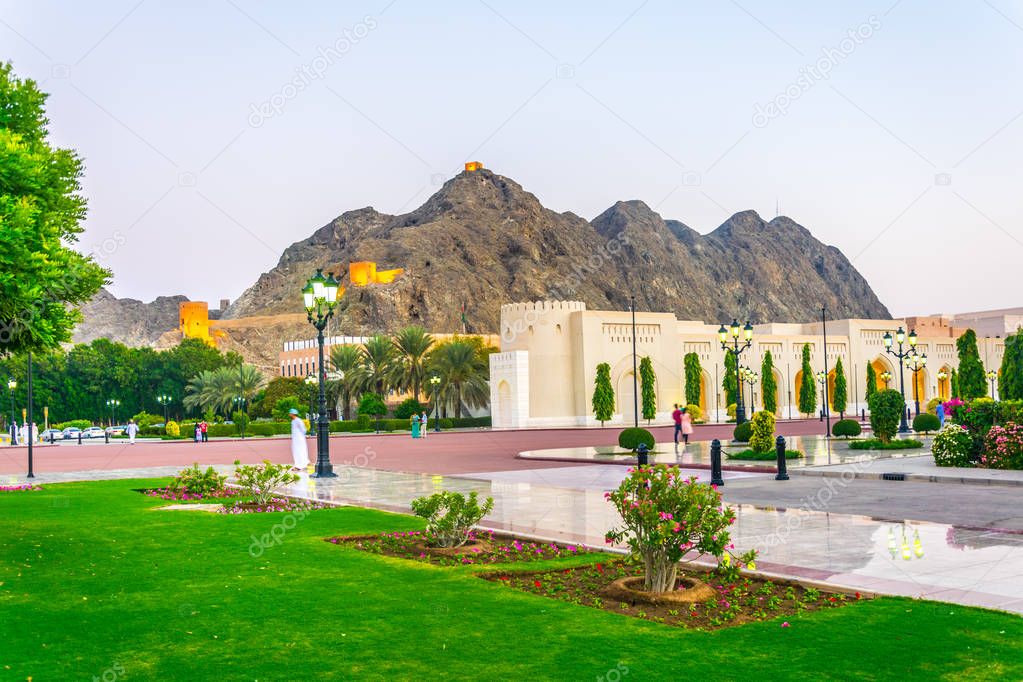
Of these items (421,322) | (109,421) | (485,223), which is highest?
(485,223)

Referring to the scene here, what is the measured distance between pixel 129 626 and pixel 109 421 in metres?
88.9

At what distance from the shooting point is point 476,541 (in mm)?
10055

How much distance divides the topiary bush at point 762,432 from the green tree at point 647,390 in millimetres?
37036

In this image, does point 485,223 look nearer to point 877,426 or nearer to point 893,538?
point 877,426

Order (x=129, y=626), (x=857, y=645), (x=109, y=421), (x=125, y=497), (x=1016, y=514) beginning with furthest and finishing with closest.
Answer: (x=109, y=421), (x=125, y=497), (x=1016, y=514), (x=129, y=626), (x=857, y=645)

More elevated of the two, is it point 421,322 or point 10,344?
point 421,322

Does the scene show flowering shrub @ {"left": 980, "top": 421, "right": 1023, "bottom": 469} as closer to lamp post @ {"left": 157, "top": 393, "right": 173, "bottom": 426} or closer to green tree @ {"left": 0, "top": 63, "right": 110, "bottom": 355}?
green tree @ {"left": 0, "top": 63, "right": 110, "bottom": 355}

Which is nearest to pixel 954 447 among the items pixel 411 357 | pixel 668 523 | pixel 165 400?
pixel 668 523

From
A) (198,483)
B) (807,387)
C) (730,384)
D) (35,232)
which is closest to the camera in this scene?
(35,232)

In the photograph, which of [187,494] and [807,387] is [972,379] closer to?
[187,494]

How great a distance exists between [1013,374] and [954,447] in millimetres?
2783

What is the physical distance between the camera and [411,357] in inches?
2557

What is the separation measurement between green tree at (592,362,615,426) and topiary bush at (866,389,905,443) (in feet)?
105

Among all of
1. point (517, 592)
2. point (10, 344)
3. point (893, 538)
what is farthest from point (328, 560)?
point (893, 538)
